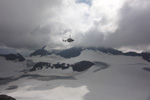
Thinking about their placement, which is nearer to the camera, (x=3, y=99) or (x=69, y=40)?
(x=69, y=40)

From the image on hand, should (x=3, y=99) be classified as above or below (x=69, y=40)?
below
